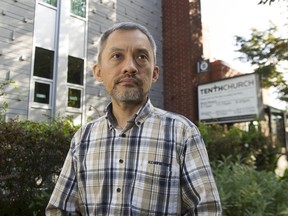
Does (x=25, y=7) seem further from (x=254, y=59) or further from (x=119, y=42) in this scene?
(x=254, y=59)

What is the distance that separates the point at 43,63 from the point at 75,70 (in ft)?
3.70

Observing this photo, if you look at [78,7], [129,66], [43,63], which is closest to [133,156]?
[129,66]

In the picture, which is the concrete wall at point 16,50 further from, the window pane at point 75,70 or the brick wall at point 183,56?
the brick wall at point 183,56

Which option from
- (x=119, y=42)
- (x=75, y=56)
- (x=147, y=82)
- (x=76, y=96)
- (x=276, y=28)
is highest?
(x=276, y=28)

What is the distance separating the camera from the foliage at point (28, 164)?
11.1 feet

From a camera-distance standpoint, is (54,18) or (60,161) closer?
(60,161)

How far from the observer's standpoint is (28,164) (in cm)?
357

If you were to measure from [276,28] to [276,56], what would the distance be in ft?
3.90

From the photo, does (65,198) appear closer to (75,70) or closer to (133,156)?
(133,156)

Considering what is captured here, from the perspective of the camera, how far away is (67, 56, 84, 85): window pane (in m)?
9.67

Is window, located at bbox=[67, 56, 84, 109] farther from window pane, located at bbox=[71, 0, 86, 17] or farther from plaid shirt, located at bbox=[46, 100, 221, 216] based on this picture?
plaid shirt, located at bbox=[46, 100, 221, 216]

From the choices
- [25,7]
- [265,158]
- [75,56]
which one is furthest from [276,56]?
[25,7]

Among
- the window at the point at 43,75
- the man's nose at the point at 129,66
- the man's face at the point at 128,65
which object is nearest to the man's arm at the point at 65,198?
the man's face at the point at 128,65

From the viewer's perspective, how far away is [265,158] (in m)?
8.96
